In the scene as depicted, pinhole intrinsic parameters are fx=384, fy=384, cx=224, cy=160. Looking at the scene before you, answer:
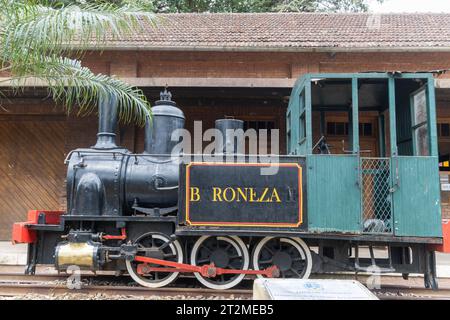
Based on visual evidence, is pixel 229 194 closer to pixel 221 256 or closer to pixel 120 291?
pixel 221 256

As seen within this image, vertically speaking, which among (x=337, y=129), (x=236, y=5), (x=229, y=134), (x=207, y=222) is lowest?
(x=207, y=222)

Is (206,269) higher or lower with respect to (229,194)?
lower

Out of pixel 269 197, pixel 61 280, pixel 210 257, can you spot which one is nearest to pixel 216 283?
pixel 210 257

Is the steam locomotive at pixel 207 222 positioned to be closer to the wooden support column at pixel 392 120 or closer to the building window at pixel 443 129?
the wooden support column at pixel 392 120

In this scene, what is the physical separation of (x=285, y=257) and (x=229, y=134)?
6.02 feet

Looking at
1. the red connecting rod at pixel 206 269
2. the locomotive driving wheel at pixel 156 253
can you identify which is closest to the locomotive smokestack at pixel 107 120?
the locomotive driving wheel at pixel 156 253

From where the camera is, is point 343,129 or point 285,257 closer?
point 285,257

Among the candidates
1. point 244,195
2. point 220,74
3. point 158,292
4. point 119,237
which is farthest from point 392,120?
point 220,74

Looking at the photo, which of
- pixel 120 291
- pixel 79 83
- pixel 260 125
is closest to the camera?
pixel 120 291

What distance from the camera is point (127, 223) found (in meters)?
5.30

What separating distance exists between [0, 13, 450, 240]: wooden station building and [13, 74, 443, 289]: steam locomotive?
124 inches

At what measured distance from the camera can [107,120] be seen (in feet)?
18.5

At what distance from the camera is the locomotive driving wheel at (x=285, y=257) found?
16.7 feet

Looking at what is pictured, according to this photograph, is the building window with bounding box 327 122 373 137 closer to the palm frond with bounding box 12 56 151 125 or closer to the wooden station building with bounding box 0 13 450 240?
the wooden station building with bounding box 0 13 450 240
